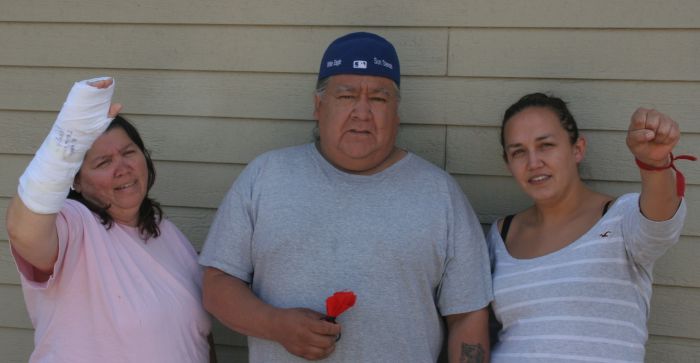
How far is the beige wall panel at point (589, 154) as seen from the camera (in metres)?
2.79

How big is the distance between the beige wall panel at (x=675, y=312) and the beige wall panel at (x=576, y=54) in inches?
31.5

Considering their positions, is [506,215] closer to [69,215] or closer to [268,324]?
[268,324]

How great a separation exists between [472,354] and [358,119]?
876mm

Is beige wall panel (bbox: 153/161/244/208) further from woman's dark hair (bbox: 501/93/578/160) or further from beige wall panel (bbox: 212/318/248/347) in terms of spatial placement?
woman's dark hair (bbox: 501/93/578/160)

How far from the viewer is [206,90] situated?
3088 mm

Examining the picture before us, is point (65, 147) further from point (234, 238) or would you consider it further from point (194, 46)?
point (194, 46)

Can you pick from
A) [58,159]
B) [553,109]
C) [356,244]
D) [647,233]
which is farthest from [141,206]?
[647,233]

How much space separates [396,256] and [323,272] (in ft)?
0.81

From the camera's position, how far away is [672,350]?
2.82 meters

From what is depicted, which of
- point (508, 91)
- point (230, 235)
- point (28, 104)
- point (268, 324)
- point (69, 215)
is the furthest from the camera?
point (28, 104)

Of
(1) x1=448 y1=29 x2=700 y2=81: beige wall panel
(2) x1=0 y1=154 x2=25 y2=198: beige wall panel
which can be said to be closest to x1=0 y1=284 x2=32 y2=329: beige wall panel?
(2) x1=0 y1=154 x2=25 y2=198: beige wall panel

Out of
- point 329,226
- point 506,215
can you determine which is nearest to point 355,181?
point 329,226

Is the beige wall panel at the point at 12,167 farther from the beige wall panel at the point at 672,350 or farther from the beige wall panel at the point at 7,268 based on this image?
the beige wall panel at the point at 672,350

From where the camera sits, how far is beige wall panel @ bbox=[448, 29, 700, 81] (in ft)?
9.09
